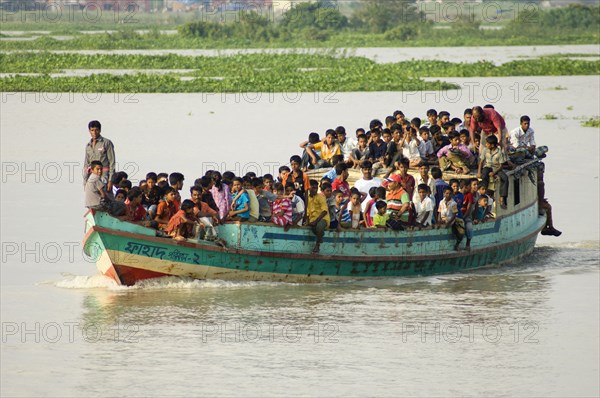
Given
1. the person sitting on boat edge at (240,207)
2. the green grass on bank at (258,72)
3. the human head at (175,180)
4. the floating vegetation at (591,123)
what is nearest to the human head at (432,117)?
the person sitting on boat edge at (240,207)

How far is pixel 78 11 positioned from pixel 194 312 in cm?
10443

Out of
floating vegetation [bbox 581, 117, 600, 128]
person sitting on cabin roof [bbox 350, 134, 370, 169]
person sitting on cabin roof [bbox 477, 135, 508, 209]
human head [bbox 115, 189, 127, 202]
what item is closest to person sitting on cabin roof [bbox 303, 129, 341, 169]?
person sitting on cabin roof [bbox 350, 134, 370, 169]

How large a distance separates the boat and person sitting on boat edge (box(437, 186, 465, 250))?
90 mm

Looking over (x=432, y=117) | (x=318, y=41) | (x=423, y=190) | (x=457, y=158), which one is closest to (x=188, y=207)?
(x=423, y=190)

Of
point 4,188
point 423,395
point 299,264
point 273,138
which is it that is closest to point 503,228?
point 299,264

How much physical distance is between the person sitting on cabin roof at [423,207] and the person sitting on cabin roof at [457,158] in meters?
1.17

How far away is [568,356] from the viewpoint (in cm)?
1270

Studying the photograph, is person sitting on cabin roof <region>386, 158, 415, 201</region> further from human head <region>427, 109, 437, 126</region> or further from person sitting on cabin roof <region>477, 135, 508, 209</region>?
human head <region>427, 109, 437, 126</region>

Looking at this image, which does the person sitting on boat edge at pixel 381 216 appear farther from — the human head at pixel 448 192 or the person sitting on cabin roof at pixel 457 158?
the person sitting on cabin roof at pixel 457 158

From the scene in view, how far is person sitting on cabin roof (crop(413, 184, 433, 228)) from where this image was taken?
1561cm

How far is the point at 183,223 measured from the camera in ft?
47.4

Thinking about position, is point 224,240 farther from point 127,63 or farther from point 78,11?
point 78,11

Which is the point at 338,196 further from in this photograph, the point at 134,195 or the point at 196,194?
the point at 134,195

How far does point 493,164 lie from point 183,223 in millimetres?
4504
